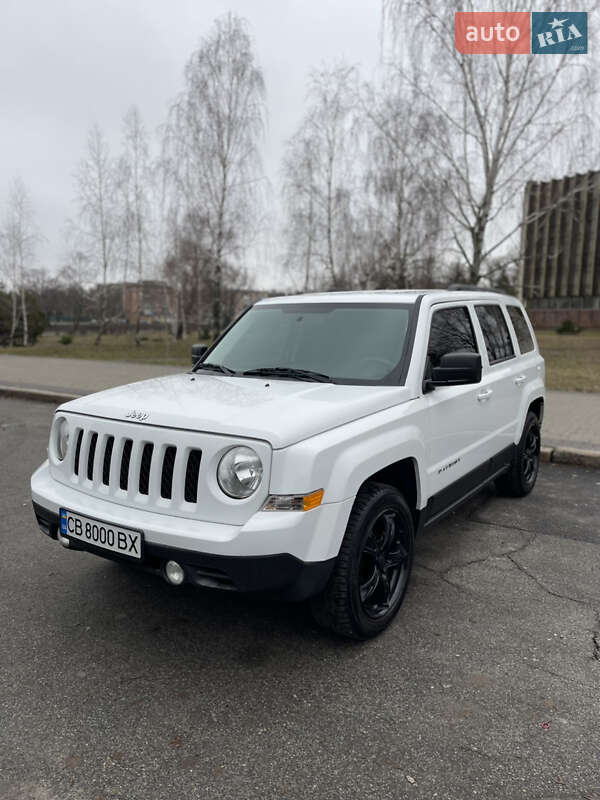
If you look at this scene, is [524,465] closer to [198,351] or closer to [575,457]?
[575,457]

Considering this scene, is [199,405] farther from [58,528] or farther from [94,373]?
[94,373]

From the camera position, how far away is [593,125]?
55.6ft

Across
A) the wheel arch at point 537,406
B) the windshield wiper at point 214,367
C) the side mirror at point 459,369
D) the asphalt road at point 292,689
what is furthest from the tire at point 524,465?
the windshield wiper at point 214,367

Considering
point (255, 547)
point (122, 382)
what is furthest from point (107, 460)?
point (122, 382)

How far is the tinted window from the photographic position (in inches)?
154

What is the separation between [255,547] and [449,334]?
2.26 metres

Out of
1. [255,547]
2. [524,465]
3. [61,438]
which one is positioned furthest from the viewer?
[524,465]

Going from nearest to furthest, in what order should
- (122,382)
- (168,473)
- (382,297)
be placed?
(168,473) < (382,297) < (122,382)

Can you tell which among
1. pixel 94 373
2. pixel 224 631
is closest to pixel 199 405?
pixel 224 631

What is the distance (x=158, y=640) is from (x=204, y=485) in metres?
1.02

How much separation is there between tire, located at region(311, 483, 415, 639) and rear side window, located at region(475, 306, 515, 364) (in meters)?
1.93

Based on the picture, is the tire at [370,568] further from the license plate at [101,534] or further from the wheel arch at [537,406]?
the wheel arch at [537,406]

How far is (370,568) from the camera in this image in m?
3.23

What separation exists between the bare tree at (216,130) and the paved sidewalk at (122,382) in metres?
8.05
